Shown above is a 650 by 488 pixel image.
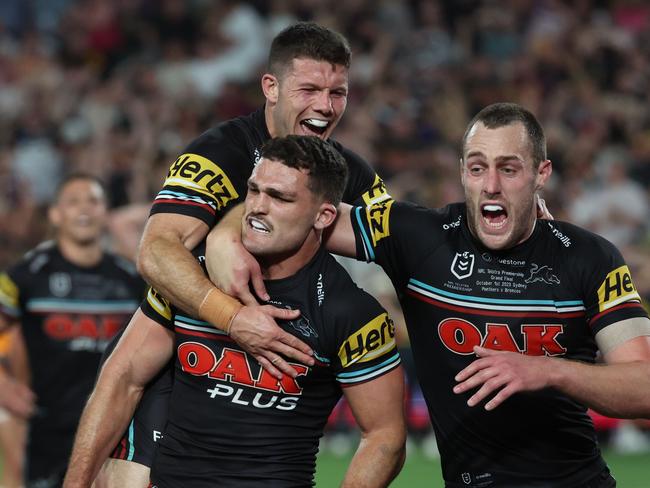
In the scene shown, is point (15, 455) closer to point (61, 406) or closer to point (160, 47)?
point (61, 406)

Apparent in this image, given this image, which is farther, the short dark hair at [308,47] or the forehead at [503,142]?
the short dark hair at [308,47]

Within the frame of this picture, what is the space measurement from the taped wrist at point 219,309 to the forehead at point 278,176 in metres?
0.48

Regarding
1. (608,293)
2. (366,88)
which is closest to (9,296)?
(608,293)

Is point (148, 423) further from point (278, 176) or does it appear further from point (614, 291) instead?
point (614, 291)

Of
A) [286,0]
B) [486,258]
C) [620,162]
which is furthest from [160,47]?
[486,258]

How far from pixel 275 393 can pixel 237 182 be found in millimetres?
1162

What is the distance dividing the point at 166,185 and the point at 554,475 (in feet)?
7.07

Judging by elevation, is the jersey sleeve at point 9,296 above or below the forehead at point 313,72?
below

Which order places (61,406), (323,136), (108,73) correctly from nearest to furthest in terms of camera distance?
(323,136)
(61,406)
(108,73)

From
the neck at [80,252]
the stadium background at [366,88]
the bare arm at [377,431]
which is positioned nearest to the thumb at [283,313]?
the bare arm at [377,431]

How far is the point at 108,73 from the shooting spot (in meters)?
15.2

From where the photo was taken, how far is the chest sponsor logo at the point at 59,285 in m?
8.32

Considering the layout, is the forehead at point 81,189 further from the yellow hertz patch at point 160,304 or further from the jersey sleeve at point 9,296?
the yellow hertz patch at point 160,304

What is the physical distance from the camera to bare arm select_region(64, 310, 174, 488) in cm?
502
